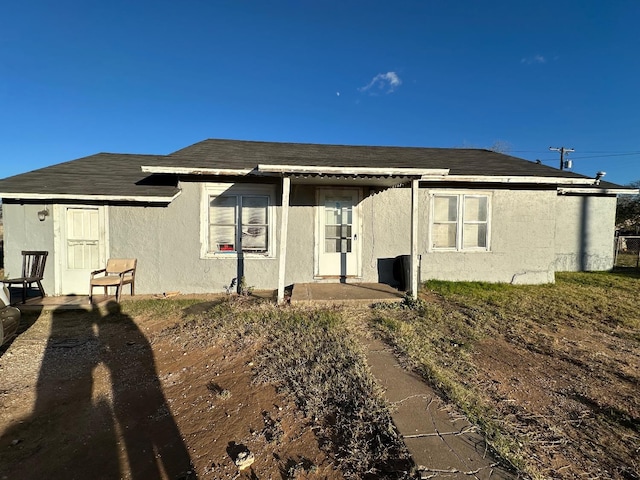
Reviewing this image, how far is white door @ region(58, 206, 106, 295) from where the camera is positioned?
6.96 m

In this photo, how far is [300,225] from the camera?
24.3ft

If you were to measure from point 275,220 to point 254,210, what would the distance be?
542mm

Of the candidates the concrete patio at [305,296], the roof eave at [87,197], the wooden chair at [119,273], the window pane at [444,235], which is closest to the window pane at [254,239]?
the concrete patio at [305,296]

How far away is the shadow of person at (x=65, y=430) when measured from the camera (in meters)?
2.26

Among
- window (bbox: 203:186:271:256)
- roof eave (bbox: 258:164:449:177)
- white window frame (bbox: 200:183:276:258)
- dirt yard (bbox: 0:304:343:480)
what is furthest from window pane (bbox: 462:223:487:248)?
dirt yard (bbox: 0:304:343:480)

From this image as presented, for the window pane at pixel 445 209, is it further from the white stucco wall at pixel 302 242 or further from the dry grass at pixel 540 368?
the dry grass at pixel 540 368

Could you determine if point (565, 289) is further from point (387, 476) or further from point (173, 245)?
point (173, 245)

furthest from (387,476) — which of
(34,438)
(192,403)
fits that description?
(34,438)

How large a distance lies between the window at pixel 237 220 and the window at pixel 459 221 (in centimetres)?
418

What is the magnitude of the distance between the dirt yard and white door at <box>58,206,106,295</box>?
9.58 feet

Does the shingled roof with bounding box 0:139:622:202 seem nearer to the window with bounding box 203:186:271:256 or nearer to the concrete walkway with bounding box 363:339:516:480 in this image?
the window with bounding box 203:186:271:256

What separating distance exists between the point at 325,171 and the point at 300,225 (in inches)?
78.2

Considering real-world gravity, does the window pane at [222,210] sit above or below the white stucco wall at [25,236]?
above

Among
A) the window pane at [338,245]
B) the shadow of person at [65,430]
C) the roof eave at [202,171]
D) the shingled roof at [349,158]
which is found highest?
the shingled roof at [349,158]
